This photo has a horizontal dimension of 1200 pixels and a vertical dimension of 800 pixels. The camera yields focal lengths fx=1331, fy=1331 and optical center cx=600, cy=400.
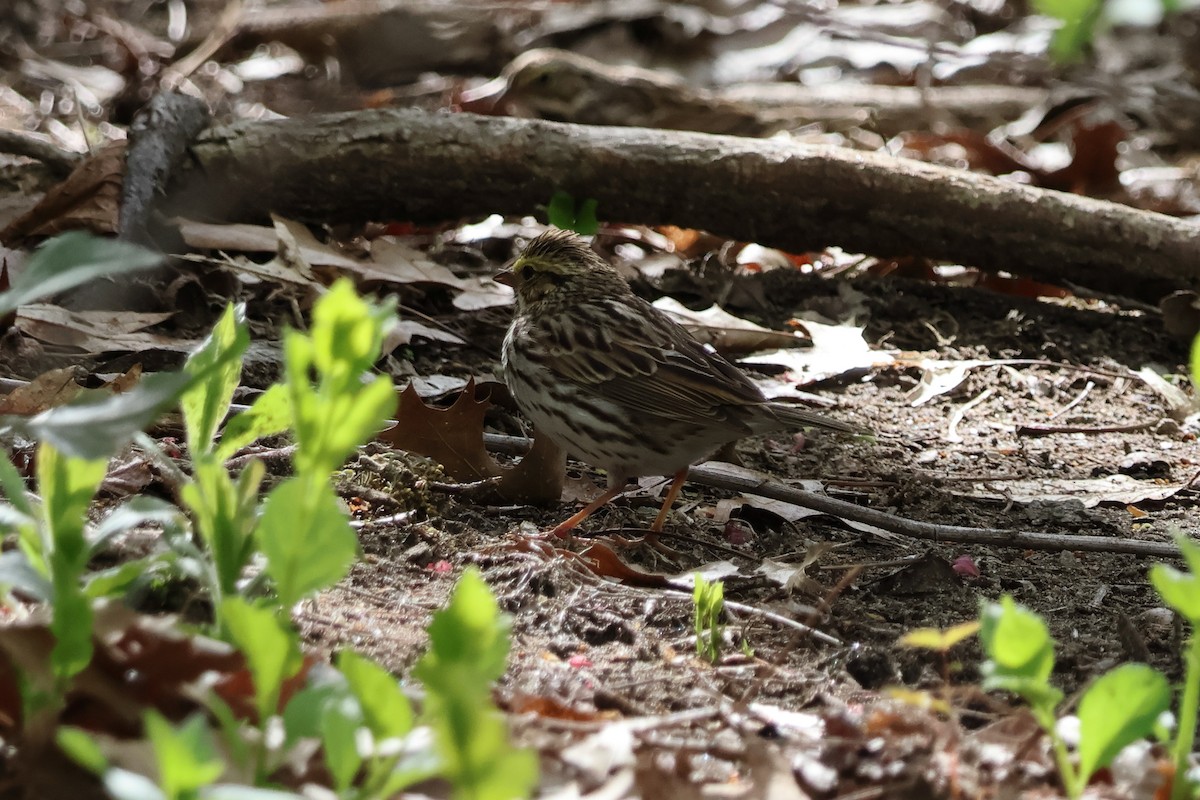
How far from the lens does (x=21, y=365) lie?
4227mm

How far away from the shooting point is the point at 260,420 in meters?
2.66

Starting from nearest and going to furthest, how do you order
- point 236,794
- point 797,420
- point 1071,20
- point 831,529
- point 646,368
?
point 236,794 < point 1071,20 < point 831,529 < point 797,420 < point 646,368

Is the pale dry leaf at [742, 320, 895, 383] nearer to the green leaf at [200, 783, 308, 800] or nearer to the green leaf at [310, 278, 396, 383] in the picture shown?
the green leaf at [310, 278, 396, 383]

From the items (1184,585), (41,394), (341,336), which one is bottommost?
(41,394)

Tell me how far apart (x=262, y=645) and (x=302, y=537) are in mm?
205

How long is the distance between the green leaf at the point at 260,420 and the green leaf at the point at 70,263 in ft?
1.47

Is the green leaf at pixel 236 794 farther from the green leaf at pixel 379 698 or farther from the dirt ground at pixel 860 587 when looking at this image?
the dirt ground at pixel 860 587

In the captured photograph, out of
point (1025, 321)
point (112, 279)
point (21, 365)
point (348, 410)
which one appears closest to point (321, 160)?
point (112, 279)

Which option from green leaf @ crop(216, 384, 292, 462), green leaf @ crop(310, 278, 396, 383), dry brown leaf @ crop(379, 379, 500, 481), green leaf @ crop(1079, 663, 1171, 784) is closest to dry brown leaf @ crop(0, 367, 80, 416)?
dry brown leaf @ crop(379, 379, 500, 481)

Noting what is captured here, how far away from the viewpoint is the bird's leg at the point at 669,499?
4062 mm

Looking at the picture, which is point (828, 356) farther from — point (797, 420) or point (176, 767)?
point (176, 767)

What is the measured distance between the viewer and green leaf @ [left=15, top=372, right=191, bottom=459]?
6.63 feet

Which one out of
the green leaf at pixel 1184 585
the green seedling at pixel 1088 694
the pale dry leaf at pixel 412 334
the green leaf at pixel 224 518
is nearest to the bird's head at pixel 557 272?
the pale dry leaf at pixel 412 334

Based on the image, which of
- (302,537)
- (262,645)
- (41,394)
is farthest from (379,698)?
(41,394)
